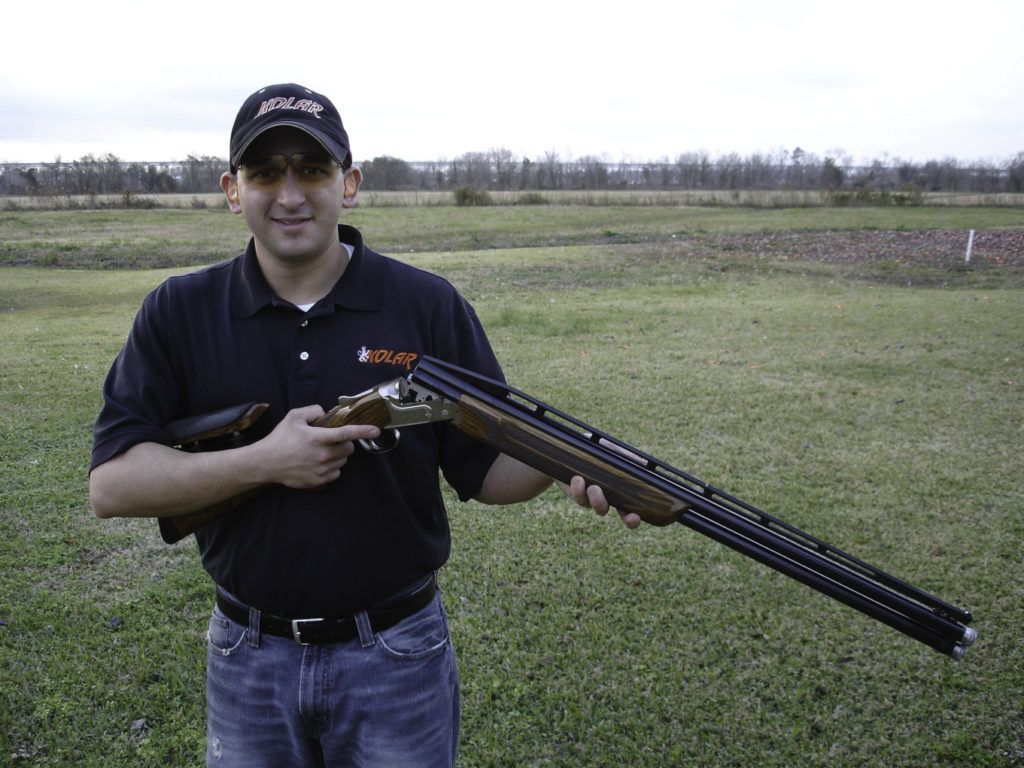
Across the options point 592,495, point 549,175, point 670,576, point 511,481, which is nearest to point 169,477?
point 511,481

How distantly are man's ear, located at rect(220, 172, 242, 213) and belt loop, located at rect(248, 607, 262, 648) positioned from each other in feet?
4.12

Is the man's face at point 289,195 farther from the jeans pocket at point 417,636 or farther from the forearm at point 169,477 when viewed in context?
the jeans pocket at point 417,636

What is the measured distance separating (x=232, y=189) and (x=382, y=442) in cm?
97

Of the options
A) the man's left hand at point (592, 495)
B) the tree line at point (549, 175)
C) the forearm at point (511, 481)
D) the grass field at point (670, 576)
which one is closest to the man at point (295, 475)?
the forearm at point (511, 481)

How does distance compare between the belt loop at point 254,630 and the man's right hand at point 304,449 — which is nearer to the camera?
the man's right hand at point 304,449

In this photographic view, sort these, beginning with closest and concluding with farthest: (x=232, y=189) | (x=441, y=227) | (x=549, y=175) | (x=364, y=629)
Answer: (x=364, y=629) < (x=232, y=189) < (x=441, y=227) < (x=549, y=175)

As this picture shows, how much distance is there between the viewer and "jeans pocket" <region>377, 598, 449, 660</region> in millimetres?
2221

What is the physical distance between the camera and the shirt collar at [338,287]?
7.42 ft

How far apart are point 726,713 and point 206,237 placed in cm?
3276

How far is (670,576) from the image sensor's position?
18.6 ft

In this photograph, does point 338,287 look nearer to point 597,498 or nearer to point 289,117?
point 289,117

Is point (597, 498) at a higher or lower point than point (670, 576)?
higher

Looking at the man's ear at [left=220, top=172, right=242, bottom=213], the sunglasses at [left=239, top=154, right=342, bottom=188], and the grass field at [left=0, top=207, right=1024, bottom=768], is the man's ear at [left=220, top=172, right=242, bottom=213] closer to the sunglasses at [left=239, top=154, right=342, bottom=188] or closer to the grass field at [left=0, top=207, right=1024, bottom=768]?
the sunglasses at [left=239, top=154, right=342, bottom=188]

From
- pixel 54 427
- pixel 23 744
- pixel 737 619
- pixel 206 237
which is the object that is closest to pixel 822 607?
pixel 737 619
